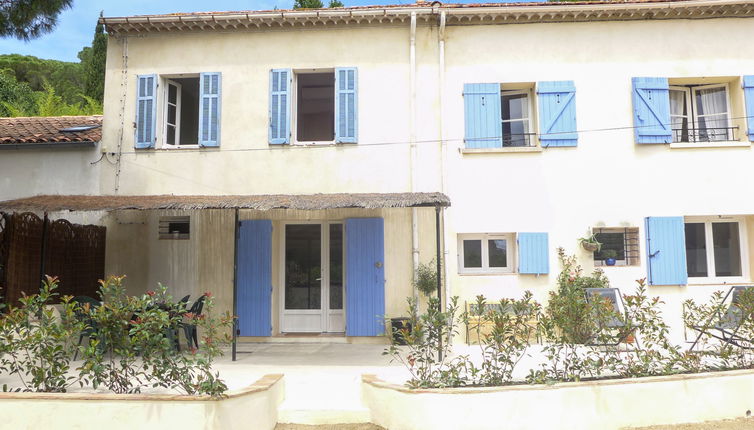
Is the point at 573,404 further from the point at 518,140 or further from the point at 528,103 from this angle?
the point at 528,103

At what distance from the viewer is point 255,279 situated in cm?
920

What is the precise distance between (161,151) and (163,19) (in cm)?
241

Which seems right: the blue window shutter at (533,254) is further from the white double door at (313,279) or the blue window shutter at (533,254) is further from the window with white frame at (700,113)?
the window with white frame at (700,113)

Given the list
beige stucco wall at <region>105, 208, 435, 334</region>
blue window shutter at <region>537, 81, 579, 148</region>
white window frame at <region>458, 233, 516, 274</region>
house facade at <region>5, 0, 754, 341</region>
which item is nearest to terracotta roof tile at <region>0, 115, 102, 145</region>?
house facade at <region>5, 0, 754, 341</region>

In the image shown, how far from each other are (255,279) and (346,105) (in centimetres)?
Answer: 355

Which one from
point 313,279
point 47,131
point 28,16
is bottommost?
point 313,279

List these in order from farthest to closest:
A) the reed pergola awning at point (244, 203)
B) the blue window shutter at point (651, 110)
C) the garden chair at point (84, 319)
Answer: the blue window shutter at point (651, 110), the reed pergola awning at point (244, 203), the garden chair at point (84, 319)

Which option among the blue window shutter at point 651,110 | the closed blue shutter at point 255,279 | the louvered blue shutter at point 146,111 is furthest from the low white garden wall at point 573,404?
the louvered blue shutter at point 146,111

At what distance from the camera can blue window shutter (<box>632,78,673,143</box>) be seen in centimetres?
906

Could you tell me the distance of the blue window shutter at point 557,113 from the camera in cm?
914

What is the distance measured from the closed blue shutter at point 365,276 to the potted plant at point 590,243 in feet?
11.4

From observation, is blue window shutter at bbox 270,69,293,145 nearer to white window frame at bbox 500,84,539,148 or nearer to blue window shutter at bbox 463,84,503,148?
blue window shutter at bbox 463,84,503,148

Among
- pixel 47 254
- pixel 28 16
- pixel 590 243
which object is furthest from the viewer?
pixel 590 243

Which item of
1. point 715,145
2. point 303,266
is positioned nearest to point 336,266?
point 303,266
